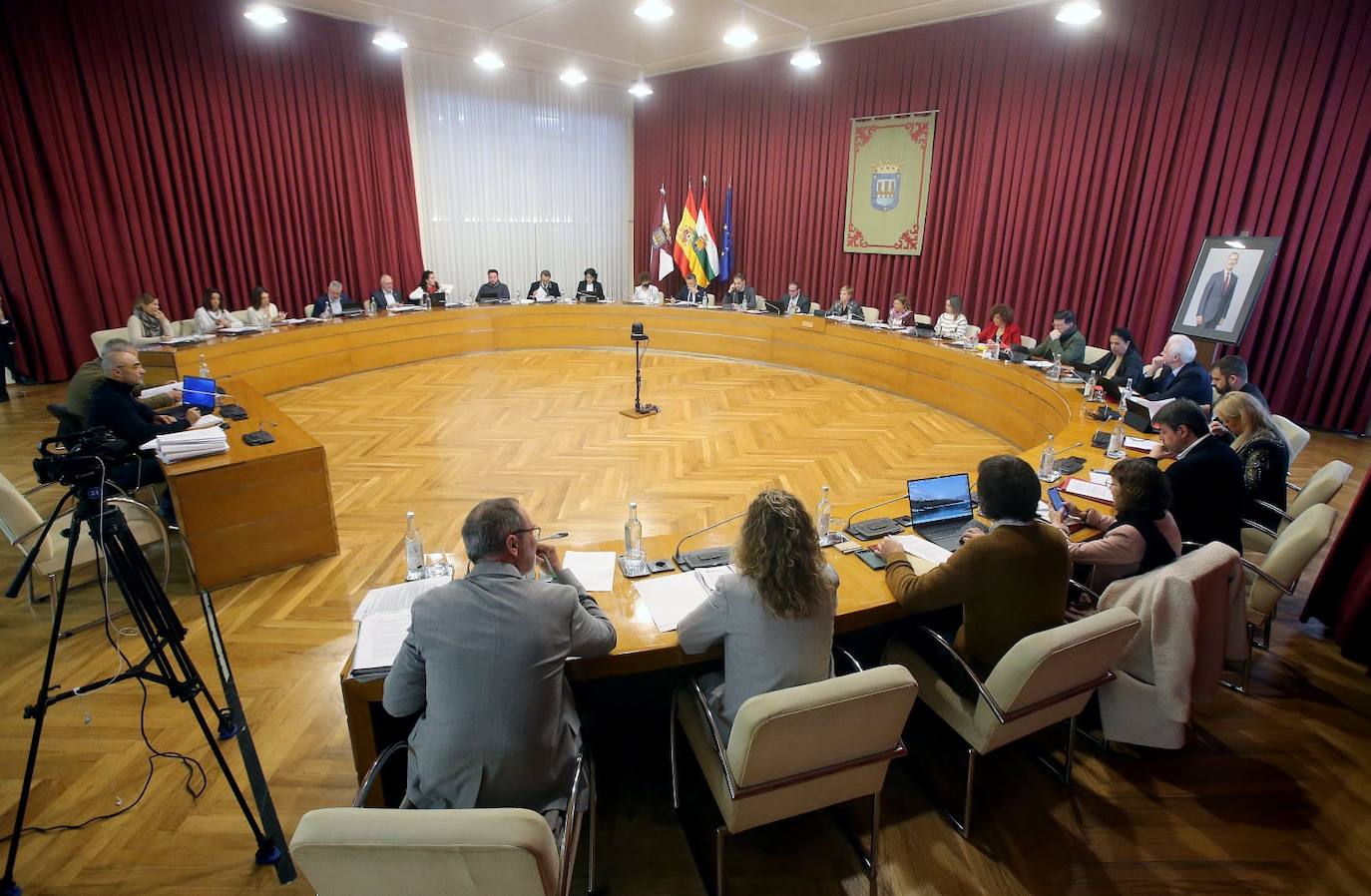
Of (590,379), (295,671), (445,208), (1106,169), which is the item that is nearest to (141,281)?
(445,208)

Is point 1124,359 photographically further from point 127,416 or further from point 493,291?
point 493,291

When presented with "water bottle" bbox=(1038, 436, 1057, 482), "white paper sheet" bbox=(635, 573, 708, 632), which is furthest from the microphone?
"water bottle" bbox=(1038, 436, 1057, 482)

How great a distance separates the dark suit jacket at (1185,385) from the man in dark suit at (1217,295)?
1889 mm

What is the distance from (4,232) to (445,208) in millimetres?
4664

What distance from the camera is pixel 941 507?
2.82m

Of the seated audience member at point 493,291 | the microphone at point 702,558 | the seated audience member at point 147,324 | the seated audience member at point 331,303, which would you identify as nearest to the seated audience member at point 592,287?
the seated audience member at point 493,291

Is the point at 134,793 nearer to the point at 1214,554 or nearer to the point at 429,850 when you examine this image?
the point at 429,850

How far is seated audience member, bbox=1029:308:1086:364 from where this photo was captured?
6.00 meters

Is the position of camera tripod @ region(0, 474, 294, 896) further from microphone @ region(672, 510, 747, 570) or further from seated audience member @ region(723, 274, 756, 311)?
seated audience member @ region(723, 274, 756, 311)

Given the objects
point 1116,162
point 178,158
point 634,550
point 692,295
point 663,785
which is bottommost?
point 663,785

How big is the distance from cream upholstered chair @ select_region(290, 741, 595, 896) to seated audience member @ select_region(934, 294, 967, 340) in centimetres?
681

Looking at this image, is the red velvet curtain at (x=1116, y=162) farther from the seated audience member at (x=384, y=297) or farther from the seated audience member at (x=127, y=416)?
the seated audience member at (x=127, y=416)

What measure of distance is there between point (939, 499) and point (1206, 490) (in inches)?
41.9

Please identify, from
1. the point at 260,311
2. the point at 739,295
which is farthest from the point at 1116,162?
the point at 260,311
